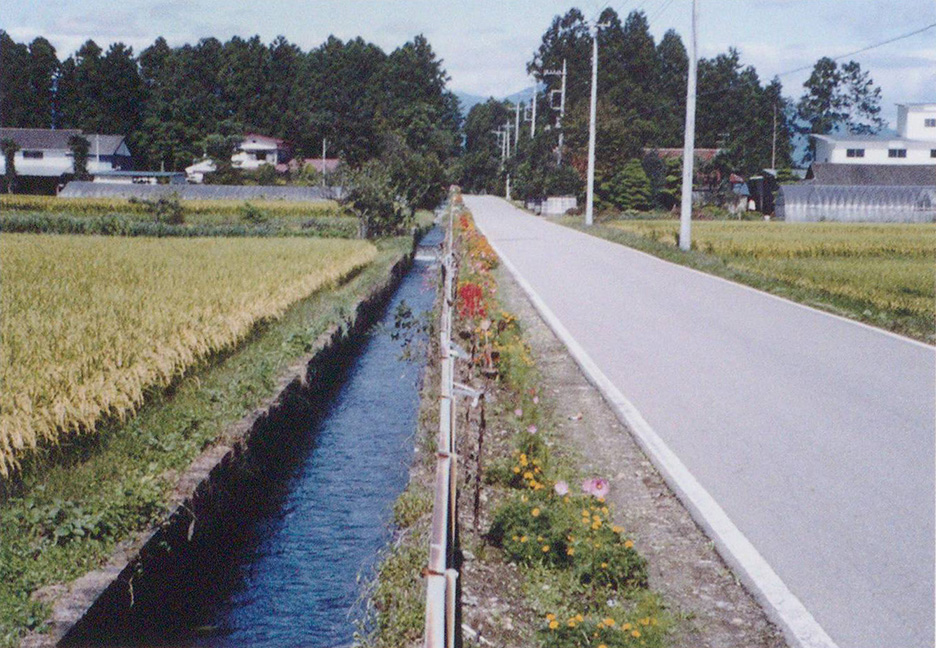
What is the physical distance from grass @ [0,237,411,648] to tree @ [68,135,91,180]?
6712 centimetres

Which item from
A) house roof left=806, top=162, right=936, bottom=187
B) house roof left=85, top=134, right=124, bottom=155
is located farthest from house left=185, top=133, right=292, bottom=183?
house roof left=806, top=162, right=936, bottom=187

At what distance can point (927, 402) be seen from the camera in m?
8.19

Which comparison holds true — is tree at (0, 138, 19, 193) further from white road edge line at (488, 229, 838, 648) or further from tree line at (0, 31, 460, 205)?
white road edge line at (488, 229, 838, 648)

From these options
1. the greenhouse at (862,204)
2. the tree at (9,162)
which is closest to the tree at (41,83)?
the tree at (9,162)

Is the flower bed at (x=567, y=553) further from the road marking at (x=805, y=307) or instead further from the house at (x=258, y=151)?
the house at (x=258, y=151)

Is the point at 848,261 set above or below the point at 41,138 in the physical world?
below

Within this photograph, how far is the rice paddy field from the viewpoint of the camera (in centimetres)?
1395

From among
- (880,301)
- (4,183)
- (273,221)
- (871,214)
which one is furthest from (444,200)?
(880,301)

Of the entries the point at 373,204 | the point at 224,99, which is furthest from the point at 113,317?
the point at 224,99

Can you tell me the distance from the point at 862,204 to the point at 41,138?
59.3 m

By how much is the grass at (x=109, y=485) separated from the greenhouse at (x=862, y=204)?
153 ft

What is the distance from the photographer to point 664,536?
5.39 m

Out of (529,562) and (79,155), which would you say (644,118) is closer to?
(79,155)

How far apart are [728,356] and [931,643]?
635 cm
